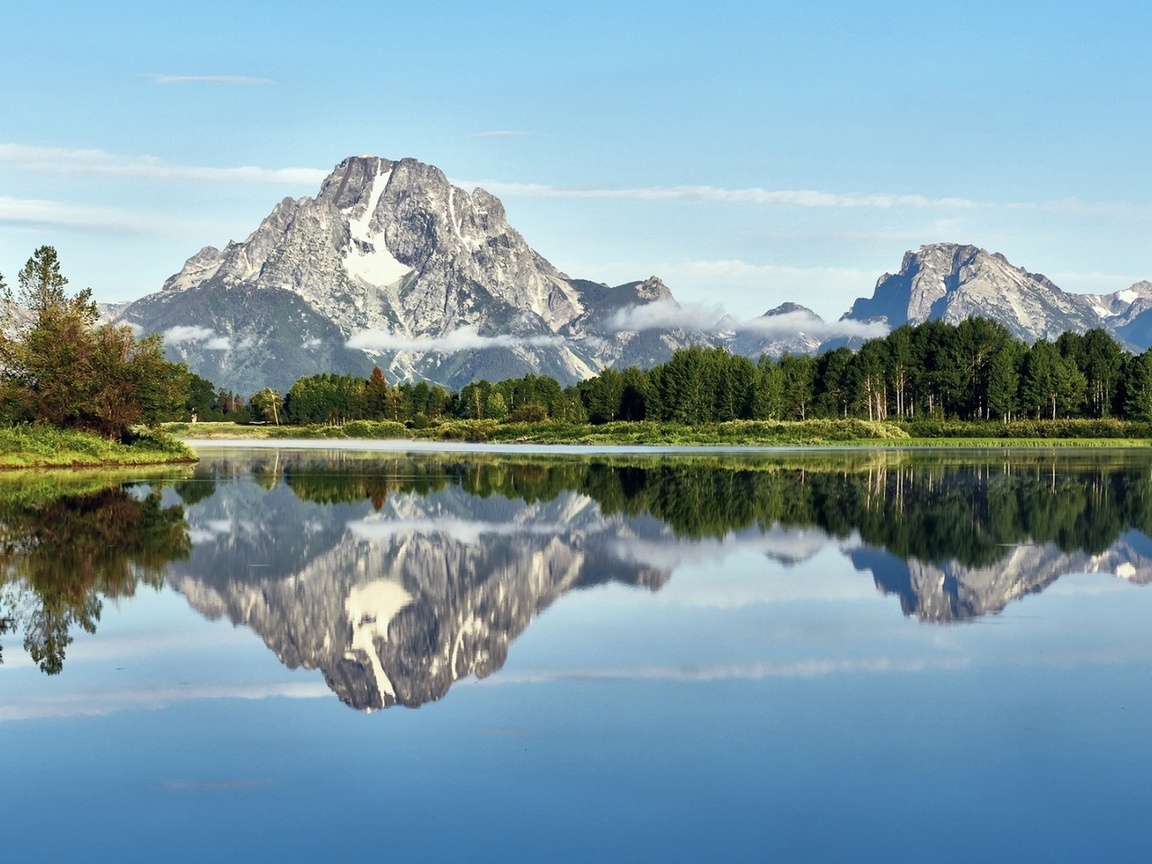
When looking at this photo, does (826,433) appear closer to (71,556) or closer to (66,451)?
(66,451)

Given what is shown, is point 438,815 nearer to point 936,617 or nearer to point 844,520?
point 936,617

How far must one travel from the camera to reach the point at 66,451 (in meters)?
69.1

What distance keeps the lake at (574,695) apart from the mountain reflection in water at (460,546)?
0.16m

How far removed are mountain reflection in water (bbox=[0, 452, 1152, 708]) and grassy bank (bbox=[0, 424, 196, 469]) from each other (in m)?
12.4

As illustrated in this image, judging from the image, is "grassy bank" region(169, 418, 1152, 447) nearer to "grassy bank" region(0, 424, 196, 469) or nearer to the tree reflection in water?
"grassy bank" region(0, 424, 196, 469)

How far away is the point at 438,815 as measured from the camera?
10055 mm

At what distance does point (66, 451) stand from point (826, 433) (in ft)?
267

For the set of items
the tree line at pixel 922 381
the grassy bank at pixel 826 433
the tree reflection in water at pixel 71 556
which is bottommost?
the grassy bank at pixel 826 433

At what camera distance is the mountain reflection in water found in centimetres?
1820

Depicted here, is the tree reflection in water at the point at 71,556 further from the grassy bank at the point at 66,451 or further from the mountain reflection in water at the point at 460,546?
the grassy bank at the point at 66,451

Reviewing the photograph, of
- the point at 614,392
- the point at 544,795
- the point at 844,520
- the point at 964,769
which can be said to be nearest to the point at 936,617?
the point at 964,769

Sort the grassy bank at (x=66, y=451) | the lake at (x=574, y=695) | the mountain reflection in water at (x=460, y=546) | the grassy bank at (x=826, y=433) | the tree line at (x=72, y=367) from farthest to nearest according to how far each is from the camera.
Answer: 1. the grassy bank at (x=826, y=433)
2. the tree line at (x=72, y=367)
3. the grassy bank at (x=66, y=451)
4. the mountain reflection in water at (x=460, y=546)
5. the lake at (x=574, y=695)

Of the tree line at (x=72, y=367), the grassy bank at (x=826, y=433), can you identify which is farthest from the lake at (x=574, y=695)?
the grassy bank at (x=826, y=433)

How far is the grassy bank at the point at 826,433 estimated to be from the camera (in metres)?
129
